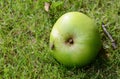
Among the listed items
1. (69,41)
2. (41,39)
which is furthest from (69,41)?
(41,39)

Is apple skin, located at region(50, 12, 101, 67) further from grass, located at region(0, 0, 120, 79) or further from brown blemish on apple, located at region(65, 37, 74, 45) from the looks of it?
grass, located at region(0, 0, 120, 79)

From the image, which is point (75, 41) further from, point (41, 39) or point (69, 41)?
point (41, 39)

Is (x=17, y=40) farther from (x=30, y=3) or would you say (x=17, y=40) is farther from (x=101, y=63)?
(x=101, y=63)

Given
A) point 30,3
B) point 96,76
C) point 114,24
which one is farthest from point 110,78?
point 30,3

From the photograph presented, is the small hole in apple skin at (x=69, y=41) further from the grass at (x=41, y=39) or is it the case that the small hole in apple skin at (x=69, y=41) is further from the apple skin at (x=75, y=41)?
the grass at (x=41, y=39)

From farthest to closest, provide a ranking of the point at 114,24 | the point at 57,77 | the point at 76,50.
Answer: the point at 114,24 < the point at 57,77 < the point at 76,50

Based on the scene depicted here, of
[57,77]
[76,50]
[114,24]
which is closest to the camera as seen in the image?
[76,50]
